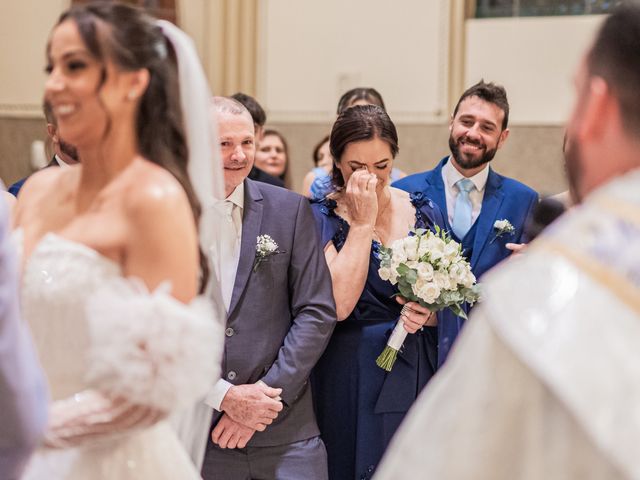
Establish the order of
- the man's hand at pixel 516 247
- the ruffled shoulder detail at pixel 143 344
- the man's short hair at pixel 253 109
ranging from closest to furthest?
the ruffled shoulder detail at pixel 143 344 < the man's hand at pixel 516 247 < the man's short hair at pixel 253 109

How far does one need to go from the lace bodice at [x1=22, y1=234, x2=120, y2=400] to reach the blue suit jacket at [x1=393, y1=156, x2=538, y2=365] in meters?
→ 2.14

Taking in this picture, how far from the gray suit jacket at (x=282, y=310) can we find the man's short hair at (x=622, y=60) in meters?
2.38

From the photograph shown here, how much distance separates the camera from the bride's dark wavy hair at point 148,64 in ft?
8.11

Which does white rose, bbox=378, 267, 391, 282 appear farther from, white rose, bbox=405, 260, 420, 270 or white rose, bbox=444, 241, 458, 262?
white rose, bbox=444, 241, 458, 262

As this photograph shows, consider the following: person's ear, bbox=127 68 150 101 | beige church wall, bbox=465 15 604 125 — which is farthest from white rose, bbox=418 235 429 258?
beige church wall, bbox=465 15 604 125

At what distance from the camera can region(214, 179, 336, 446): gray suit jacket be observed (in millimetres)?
3832

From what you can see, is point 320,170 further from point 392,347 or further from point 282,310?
point 282,310

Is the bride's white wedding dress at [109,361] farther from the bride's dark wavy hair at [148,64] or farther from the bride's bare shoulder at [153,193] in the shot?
the bride's dark wavy hair at [148,64]

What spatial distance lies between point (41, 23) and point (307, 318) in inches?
202

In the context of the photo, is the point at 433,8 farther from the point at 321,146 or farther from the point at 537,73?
the point at 321,146

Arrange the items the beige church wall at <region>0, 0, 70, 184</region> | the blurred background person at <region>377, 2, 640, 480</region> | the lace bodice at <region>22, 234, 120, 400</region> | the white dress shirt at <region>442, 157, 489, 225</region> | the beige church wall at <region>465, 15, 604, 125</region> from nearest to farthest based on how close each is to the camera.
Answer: the blurred background person at <region>377, 2, 640, 480</region> < the lace bodice at <region>22, 234, 120, 400</region> < the white dress shirt at <region>442, 157, 489, 225</region> < the beige church wall at <region>465, 15, 604, 125</region> < the beige church wall at <region>0, 0, 70, 184</region>

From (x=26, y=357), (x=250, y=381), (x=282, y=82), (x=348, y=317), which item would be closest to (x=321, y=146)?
(x=282, y=82)

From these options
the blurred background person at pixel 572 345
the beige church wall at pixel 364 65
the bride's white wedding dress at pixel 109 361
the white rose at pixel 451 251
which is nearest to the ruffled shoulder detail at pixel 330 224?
the white rose at pixel 451 251

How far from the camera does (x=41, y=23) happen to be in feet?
26.3
